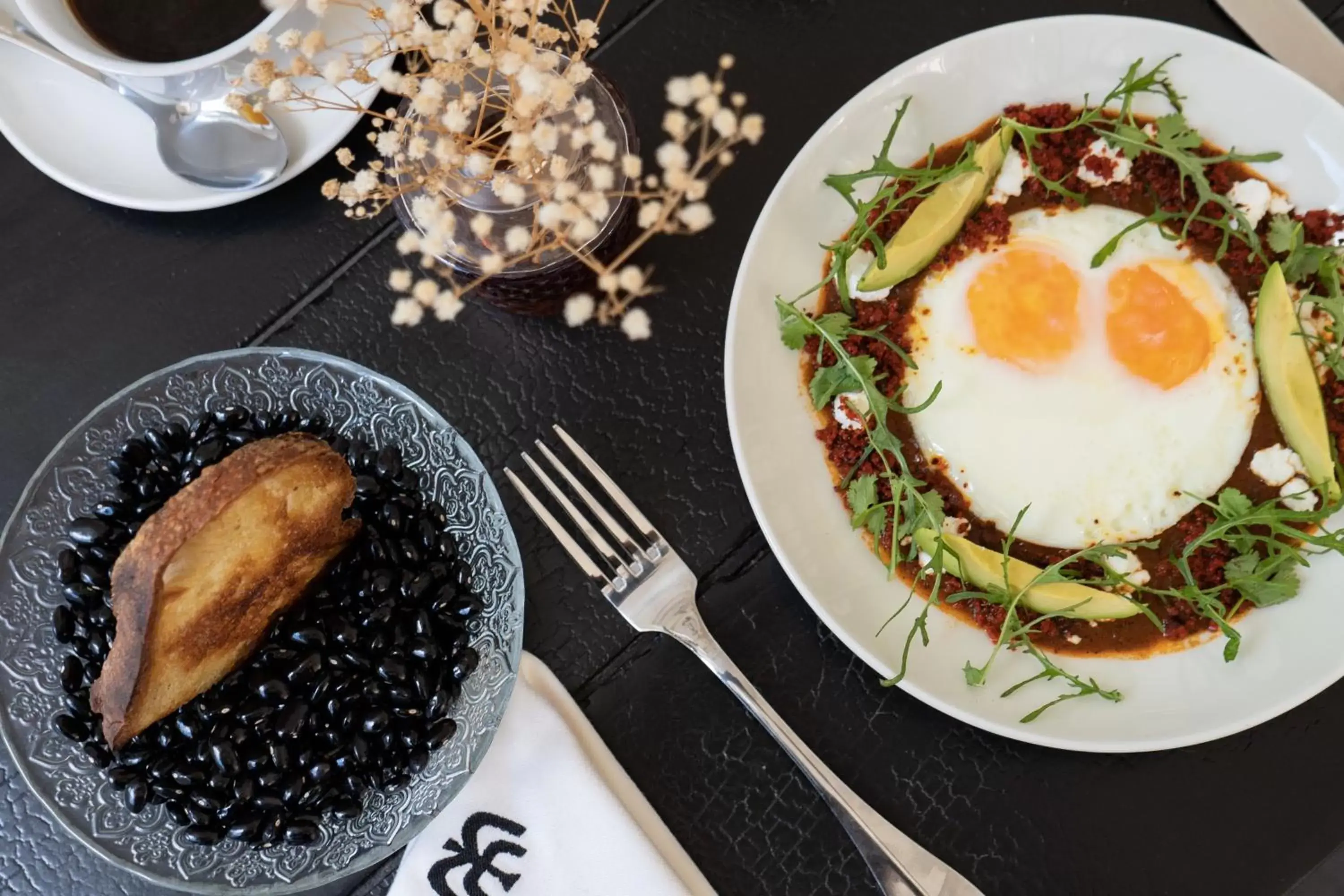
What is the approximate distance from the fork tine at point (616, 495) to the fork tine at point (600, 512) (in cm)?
2

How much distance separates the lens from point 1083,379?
1.55 metres

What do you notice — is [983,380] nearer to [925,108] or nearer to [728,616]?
[925,108]

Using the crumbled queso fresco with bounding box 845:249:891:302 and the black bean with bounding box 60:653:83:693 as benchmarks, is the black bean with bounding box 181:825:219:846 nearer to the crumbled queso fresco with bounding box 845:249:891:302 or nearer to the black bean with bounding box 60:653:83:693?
the black bean with bounding box 60:653:83:693

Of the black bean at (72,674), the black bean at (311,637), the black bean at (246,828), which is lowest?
the black bean at (246,828)

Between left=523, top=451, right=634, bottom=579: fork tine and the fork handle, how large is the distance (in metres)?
0.22

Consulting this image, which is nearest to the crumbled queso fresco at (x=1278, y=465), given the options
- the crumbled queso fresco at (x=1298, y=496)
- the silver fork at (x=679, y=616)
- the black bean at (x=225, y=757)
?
the crumbled queso fresco at (x=1298, y=496)

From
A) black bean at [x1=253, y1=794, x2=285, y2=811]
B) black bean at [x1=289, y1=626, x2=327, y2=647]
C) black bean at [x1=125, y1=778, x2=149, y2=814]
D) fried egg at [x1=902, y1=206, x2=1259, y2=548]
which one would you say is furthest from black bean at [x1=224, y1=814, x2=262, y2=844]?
fried egg at [x1=902, y1=206, x2=1259, y2=548]

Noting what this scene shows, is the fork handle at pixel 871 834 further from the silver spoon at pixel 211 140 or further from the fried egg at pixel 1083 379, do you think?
the silver spoon at pixel 211 140

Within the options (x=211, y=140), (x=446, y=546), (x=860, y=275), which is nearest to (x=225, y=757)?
(x=446, y=546)

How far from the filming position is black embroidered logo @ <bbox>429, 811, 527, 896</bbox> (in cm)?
150

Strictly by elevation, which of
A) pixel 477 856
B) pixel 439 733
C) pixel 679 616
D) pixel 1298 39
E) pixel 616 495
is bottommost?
pixel 477 856

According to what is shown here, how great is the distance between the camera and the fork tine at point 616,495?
1506 mm

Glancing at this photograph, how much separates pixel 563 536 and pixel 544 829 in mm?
441

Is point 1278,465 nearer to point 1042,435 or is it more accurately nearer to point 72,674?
point 1042,435
